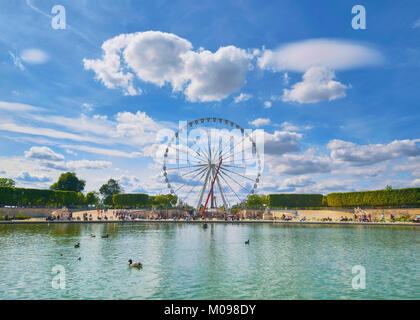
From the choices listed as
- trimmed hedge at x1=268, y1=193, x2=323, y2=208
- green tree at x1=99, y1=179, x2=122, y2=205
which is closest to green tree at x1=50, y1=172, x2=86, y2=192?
green tree at x1=99, y1=179, x2=122, y2=205

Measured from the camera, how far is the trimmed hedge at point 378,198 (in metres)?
48.4

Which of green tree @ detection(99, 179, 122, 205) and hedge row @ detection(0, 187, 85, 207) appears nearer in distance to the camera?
hedge row @ detection(0, 187, 85, 207)

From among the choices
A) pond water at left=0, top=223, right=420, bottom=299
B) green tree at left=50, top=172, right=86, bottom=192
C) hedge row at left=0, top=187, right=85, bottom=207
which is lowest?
pond water at left=0, top=223, right=420, bottom=299

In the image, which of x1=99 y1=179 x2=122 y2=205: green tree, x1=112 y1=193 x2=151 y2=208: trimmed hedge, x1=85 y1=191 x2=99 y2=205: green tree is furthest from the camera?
x1=99 y1=179 x2=122 y2=205: green tree

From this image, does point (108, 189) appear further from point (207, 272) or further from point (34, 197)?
point (207, 272)

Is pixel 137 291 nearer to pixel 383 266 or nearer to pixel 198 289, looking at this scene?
pixel 198 289

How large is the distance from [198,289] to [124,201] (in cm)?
6042

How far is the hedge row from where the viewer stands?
2020 inches

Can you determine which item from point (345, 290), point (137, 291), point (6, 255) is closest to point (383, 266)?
point (345, 290)

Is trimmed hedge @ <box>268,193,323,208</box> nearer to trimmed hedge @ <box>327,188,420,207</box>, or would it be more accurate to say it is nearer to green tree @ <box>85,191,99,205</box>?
trimmed hedge @ <box>327,188,420,207</box>

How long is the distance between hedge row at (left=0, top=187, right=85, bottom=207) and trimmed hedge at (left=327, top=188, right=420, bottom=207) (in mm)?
53767

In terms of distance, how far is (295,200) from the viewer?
6494 cm

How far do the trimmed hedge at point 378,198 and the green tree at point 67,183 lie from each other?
6586 cm

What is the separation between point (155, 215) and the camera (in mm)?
50906
